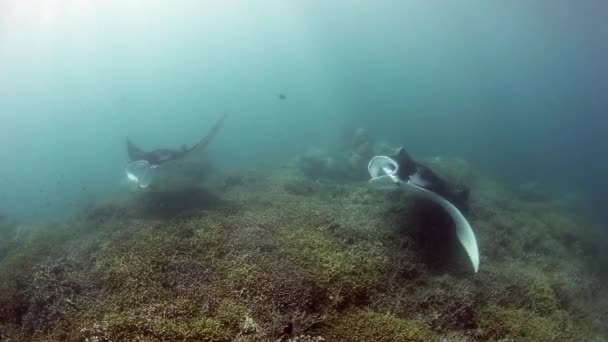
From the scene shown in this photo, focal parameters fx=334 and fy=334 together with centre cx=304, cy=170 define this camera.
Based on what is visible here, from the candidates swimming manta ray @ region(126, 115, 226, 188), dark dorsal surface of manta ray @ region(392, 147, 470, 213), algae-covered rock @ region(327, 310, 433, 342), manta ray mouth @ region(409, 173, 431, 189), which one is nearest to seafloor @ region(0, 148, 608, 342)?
algae-covered rock @ region(327, 310, 433, 342)

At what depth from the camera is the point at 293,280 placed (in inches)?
277

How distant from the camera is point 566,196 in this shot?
26719 millimetres

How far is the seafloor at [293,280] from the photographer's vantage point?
6.08 metres

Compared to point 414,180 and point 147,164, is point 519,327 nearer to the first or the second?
point 414,180

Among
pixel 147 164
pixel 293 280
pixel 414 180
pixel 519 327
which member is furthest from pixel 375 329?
pixel 147 164

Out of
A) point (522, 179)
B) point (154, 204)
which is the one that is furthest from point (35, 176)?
point (522, 179)

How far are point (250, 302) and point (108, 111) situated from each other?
8412 centimetres

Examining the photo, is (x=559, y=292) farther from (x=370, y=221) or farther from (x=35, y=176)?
(x=35, y=176)

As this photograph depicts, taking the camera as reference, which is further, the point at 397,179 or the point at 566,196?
the point at 566,196

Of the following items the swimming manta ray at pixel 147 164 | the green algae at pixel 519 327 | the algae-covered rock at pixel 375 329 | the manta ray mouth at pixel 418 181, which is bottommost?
the algae-covered rock at pixel 375 329

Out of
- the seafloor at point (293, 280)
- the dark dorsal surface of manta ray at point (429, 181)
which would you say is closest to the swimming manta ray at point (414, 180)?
the dark dorsal surface of manta ray at point (429, 181)

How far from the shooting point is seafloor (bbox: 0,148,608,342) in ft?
19.9

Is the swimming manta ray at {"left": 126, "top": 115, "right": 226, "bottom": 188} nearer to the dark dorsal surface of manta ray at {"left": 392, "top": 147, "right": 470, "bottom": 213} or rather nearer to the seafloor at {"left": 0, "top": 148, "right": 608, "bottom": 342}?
the seafloor at {"left": 0, "top": 148, "right": 608, "bottom": 342}

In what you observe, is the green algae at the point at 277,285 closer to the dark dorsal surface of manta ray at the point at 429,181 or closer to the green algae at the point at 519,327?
the green algae at the point at 519,327
